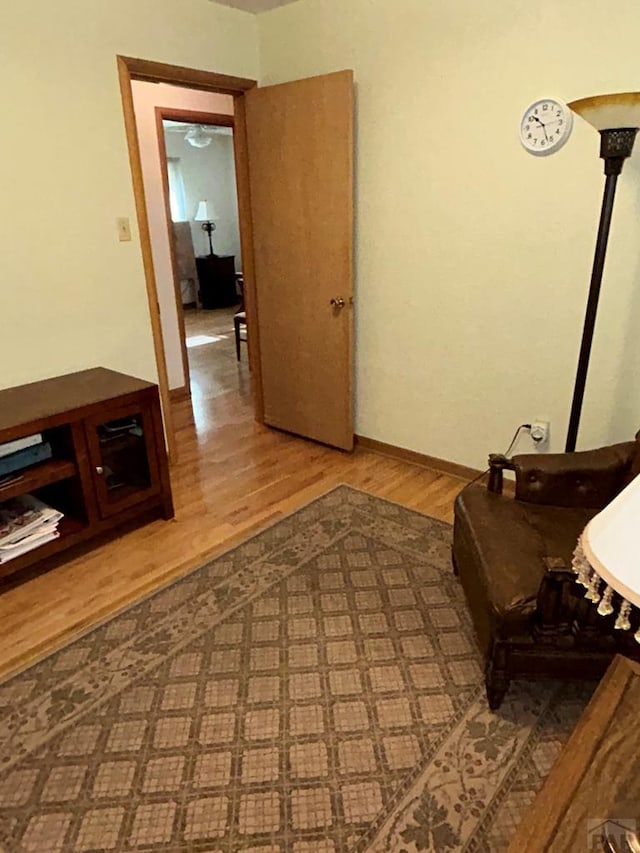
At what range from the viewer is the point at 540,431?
9.16 ft

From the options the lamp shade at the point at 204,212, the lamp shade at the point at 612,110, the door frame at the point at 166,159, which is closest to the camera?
the lamp shade at the point at 612,110

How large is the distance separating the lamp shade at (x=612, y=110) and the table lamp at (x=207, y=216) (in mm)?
7182

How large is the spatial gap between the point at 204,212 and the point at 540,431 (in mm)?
Answer: 7093

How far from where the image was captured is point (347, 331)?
329 centimetres

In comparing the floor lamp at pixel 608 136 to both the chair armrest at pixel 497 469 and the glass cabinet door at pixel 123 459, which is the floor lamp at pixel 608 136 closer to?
the chair armrest at pixel 497 469

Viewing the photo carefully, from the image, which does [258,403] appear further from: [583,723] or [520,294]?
[583,723]

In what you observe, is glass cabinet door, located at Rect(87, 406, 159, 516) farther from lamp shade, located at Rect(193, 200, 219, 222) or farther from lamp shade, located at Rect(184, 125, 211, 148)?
lamp shade, located at Rect(193, 200, 219, 222)

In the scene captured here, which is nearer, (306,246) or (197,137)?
(306,246)

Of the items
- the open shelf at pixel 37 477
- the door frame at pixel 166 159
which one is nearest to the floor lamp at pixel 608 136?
the open shelf at pixel 37 477


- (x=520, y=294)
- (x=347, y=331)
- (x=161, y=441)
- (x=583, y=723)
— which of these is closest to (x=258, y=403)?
(x=347, y=331)

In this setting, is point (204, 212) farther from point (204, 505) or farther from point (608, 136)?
point (608, 136)

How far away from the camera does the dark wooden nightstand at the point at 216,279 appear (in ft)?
27.9

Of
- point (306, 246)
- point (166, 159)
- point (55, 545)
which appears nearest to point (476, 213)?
point (306, 246)

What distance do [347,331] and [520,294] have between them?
0.99 metres
